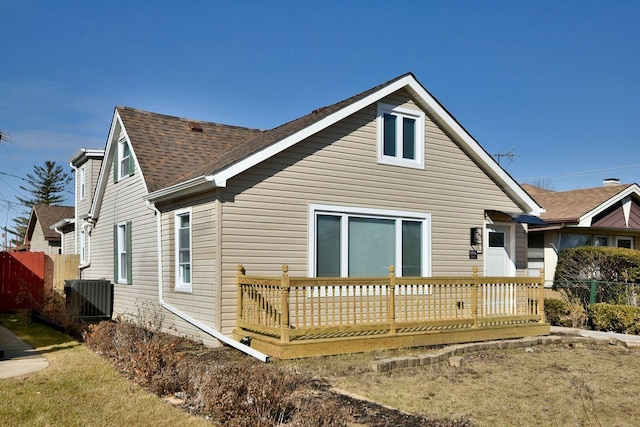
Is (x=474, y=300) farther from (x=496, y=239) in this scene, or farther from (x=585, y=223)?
(x=585, y=223)

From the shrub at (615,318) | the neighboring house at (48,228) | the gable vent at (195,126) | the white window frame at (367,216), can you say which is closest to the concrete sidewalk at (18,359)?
the white window frame at (367,216)

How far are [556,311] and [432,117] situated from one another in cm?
615

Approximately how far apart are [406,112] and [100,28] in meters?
8.80

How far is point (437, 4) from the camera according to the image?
14.8 metres

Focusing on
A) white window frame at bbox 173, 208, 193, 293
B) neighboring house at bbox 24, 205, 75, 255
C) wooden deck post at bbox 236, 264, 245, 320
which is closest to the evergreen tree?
neighboring house at bbox 24, 205, 75, 255

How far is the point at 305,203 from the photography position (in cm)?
1130

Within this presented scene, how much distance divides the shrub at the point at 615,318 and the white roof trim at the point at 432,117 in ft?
9.29

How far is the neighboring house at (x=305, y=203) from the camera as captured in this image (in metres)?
10.7

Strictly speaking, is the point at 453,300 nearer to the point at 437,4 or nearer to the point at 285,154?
the point at 285,154

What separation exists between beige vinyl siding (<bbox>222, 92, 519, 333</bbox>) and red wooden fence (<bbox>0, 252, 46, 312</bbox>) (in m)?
9.80

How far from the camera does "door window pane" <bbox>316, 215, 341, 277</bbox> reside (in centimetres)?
1137

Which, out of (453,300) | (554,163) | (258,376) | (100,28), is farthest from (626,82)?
(554,163)

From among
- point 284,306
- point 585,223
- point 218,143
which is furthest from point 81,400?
point 585,223

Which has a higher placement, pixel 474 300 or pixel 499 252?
pixel 499 252
